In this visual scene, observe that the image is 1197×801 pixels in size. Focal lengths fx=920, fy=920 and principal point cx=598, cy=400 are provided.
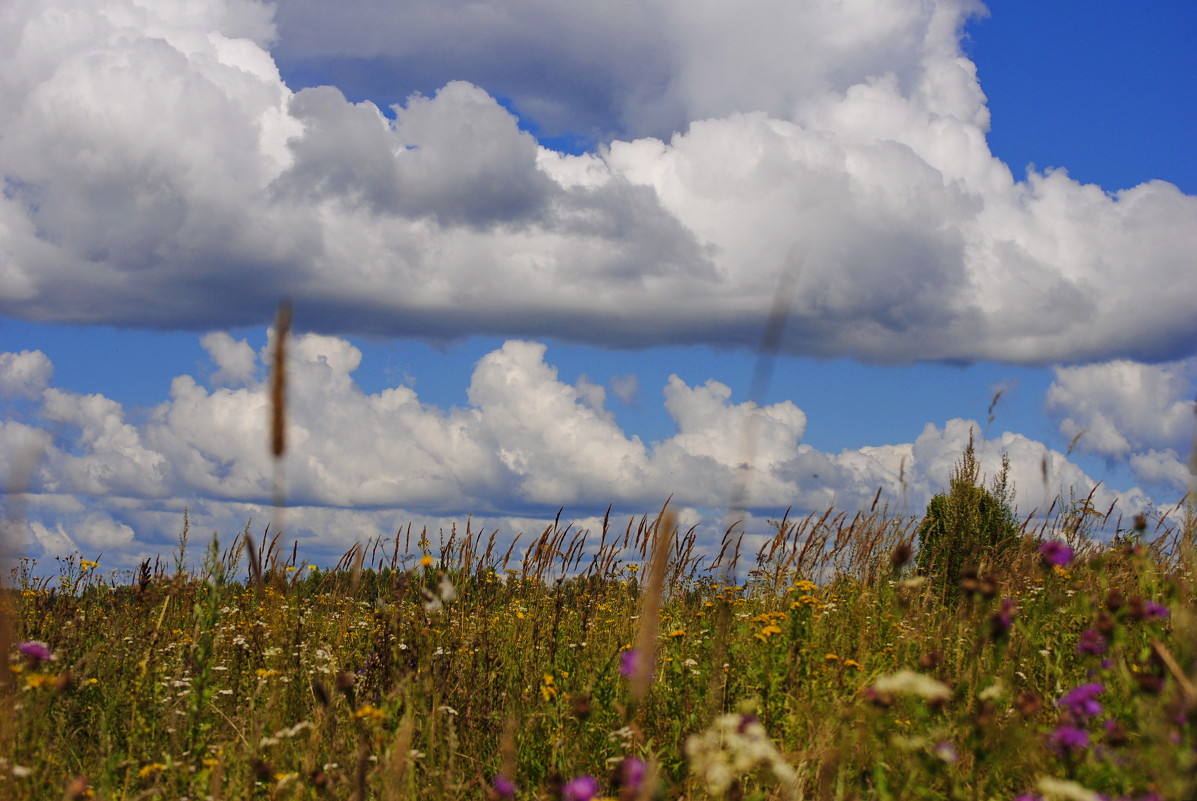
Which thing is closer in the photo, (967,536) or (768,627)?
(768,627)

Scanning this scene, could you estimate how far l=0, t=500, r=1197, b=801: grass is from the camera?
→ 2566 millimetres

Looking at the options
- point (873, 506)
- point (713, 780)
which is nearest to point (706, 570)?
point (873, 506)

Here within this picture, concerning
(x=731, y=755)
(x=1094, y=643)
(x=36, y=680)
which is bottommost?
(x=36, y=680)

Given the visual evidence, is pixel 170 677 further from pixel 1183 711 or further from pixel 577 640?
pixel 1183 711

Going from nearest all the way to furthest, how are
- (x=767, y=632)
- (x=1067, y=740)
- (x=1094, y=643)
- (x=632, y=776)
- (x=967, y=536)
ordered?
(x=632, y=776), (x=1067, y=740), (x=1094, y=643), (x=767, y=632), (x=967, y=536)

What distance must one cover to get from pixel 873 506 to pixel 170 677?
5.29m

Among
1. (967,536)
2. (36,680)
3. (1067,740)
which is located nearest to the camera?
(1067,740)

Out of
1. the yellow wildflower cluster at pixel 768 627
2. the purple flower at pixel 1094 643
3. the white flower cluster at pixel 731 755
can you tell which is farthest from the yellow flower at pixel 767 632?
Result: the white flower cluster at pixel 731 755

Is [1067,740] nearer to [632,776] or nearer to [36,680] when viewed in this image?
[632,776]

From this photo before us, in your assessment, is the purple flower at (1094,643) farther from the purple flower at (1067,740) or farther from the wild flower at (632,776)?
the wild flower at (632,776)

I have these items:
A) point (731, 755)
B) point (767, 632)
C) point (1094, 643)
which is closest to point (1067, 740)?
point (1094, 643)

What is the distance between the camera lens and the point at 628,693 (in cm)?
415

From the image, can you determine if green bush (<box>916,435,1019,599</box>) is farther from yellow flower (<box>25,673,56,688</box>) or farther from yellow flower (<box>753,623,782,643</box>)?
yellow flower (<box>25,673,56,688</box>)

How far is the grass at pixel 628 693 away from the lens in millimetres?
2566
